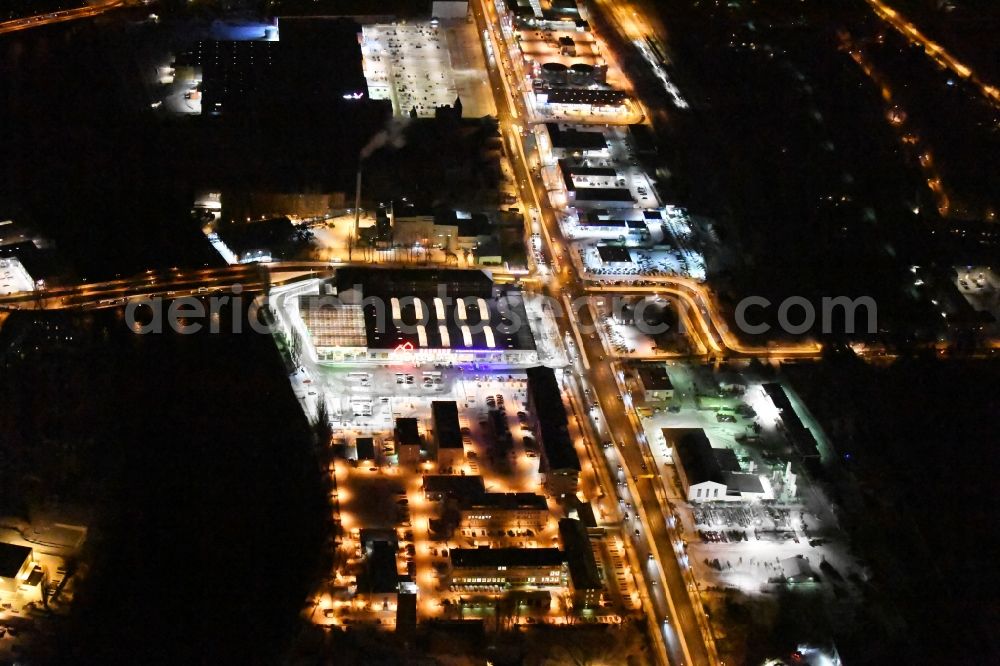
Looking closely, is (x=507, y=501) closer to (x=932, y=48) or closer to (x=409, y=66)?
(x=409, y=66)

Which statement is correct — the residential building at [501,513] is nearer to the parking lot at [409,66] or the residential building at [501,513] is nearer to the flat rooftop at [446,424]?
the flat rooftop at [446,424]

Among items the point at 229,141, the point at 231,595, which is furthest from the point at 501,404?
the point at 229,141

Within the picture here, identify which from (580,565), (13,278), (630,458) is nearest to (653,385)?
(630,458)

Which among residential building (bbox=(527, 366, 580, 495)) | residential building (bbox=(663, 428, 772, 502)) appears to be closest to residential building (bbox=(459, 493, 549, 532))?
residential building (bbox=(527, 366, 580, 495))

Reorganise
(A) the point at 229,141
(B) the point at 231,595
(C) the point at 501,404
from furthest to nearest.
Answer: (A) the point at 229,141, (C) the point at 501,404, (B) the point at 231,595

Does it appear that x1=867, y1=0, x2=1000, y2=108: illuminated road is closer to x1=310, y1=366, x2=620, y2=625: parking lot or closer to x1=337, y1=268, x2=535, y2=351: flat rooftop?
x1=337, y1=268, x2=535, y2=351: flat rooftop

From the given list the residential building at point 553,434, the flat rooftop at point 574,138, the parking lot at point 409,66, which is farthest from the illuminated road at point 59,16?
the residential building at point 553,434

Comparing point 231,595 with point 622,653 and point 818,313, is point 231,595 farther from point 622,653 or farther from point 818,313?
point 818,313
